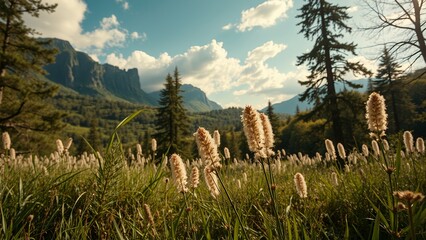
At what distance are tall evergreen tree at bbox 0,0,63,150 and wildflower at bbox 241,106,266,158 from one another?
2760 centimetres

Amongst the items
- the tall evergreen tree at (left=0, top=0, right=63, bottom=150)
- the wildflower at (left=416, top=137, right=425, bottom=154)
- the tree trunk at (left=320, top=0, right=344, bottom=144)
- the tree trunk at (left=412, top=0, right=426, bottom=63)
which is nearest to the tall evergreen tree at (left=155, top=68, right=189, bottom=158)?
the tall evergreen tree at (left=0, top=0, right=63, bottom=150)

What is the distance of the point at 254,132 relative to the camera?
1.89 m

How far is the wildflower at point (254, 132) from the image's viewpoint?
1872 millimetres

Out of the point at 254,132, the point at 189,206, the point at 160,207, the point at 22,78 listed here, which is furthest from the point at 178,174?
the point at 22,78

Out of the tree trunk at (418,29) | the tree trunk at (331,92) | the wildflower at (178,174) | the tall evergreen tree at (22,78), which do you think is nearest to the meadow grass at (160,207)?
the wildflower at (178,174)

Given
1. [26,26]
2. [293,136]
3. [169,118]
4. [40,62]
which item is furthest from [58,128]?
[293,136]

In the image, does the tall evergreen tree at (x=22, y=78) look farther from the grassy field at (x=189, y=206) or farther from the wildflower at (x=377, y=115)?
the wildflower at (x=377, y=115)

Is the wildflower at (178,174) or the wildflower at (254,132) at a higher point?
the wildflower at (254,132)

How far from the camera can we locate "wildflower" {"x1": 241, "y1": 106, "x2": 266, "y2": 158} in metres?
1.87

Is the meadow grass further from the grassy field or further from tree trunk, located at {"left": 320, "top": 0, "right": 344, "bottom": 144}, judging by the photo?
tree trunk, located at {"left": 320, "top": 0, "right": 344, "bottom": 144}

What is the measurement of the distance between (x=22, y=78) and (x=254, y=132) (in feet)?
98.2

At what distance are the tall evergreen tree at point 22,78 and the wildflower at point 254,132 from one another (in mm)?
27605

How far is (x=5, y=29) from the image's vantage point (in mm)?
26641

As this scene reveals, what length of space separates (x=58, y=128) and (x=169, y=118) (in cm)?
1656
